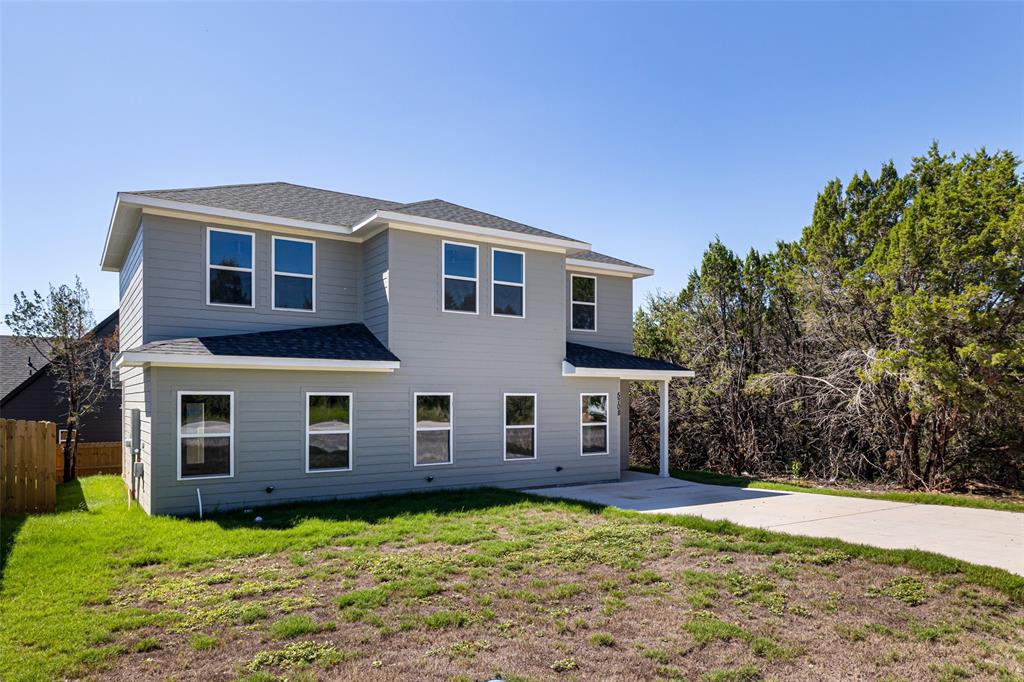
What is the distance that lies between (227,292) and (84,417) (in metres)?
13.3

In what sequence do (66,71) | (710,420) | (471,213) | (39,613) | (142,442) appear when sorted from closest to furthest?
(39,613), (66,71), (142,442), (471,213), (710,420)

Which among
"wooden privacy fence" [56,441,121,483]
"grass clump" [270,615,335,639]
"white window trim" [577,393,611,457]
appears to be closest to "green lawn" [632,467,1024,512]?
"white window trim" [577,393,611,457]

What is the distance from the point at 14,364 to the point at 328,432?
18.1 metres

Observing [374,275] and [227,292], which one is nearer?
[227,292]

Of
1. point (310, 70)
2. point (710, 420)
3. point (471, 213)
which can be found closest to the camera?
point (310, 70)

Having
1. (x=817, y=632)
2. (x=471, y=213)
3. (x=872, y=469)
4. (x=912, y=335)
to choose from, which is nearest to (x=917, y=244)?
(x=912, y=335)

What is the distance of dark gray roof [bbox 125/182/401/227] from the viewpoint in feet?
36.1

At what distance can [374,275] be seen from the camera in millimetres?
11938

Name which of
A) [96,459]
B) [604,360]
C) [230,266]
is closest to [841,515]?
[604,360]

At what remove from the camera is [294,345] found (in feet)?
35.0

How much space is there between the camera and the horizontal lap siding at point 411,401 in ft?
32.9

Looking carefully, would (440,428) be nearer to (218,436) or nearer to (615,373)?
(218,436)

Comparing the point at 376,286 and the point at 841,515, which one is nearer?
the point at 841,515

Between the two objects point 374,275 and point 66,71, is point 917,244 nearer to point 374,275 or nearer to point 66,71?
point 374,275
